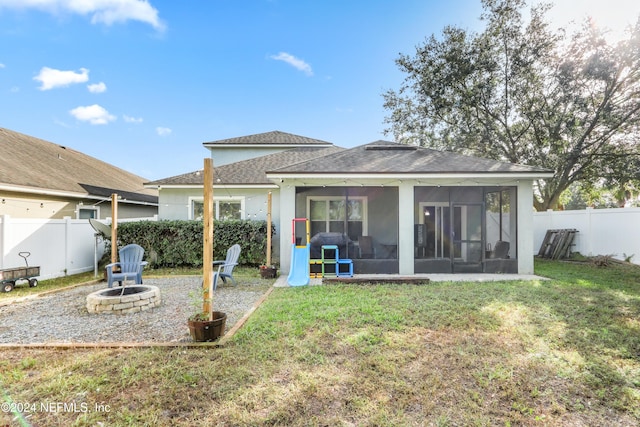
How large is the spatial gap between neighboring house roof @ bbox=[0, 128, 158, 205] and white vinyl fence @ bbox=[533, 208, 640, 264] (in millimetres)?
18945

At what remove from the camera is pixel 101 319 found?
508 centimetres

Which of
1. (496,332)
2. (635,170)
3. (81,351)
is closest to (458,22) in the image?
(635,170)

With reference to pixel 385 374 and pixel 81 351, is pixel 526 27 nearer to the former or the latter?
pixel 385 374

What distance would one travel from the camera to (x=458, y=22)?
14.2 meters

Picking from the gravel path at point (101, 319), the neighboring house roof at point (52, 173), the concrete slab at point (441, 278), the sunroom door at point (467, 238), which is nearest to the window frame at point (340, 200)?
the concrete slab at point (441, 278)

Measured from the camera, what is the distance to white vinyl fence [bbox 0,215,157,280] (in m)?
7.60

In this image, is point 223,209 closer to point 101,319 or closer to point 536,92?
point 101,319

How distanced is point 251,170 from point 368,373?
Answer: 10.9 meters

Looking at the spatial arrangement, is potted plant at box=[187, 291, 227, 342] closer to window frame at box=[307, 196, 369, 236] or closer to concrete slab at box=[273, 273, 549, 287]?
concrete slab at box=[273, 273, 549, 287]

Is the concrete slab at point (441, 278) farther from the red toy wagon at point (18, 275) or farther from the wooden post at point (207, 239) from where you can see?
the red toy wagon at point (18, 275)

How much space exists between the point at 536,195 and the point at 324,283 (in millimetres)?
16982

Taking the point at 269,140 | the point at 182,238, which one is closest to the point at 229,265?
the point at 182,238

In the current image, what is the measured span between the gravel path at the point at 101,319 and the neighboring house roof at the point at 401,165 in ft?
12.6

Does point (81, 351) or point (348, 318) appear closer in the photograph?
point (81, 351)
